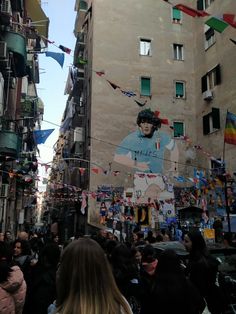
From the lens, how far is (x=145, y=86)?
29.0 meters

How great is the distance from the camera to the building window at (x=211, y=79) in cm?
2559

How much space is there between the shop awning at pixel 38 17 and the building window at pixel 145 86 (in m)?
9.24

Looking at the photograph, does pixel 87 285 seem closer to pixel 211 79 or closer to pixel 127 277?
pixel 127 277

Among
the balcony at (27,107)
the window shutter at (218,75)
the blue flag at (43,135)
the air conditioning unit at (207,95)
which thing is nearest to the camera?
the blue flag at (43,135)

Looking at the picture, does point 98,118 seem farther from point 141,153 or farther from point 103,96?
point 141,153

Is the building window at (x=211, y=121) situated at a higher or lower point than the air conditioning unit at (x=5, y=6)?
lower

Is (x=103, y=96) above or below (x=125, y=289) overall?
above

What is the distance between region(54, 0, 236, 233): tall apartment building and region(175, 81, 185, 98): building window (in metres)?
0.08

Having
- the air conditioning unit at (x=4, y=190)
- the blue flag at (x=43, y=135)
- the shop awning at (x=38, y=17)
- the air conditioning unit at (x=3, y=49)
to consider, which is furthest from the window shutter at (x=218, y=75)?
the air conditioning unit at (x=4, y=190)

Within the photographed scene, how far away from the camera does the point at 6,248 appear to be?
15.7ft

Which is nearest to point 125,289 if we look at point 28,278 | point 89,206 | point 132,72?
point 28,278

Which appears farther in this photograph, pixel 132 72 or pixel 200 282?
pixel 132 72

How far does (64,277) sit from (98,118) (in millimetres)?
25817

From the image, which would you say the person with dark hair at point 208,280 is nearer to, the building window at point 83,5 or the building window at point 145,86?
the building window at point 145,86
